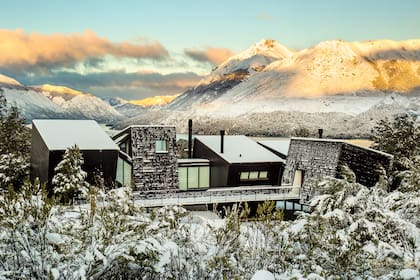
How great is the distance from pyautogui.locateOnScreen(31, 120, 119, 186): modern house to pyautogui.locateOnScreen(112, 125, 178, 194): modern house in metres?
1.16

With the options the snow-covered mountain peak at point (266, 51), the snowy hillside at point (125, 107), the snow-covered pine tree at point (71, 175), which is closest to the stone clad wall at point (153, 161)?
the snow-covered pine tree at point (71, 175)

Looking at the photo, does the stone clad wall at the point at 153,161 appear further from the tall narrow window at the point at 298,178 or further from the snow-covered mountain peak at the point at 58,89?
the snow-covered mountain peak at the point at 58,89

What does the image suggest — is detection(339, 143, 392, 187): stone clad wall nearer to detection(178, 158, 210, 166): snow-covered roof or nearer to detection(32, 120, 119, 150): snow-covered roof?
detection(178, 158, 210, 166): snow-covered roof

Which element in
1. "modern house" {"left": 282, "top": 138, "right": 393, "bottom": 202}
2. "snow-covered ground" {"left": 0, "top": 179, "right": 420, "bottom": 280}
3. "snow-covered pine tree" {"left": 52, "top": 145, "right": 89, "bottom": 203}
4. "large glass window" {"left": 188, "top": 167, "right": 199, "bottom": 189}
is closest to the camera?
"snow-covered ground" {"left": 0, "top": 179, "right": 420, "bottom": 280}

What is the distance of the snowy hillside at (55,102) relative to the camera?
74.2 ft

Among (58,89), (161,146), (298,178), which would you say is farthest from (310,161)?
(58,89)

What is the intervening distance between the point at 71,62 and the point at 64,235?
1111 inches

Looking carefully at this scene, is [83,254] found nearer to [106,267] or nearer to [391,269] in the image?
[106,267]

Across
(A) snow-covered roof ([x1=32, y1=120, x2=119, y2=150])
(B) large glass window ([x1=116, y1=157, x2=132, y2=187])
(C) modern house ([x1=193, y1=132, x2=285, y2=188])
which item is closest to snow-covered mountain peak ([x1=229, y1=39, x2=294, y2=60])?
(C) modern house ([x1=193, y1=132, x2=285, y2=188])

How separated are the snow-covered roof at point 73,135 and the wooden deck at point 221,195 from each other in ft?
7.16

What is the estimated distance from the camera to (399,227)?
5.60m

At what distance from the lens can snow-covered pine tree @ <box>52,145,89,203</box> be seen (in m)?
12.6

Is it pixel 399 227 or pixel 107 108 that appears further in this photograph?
pixel 107 108

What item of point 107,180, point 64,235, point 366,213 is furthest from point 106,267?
point 107,180
